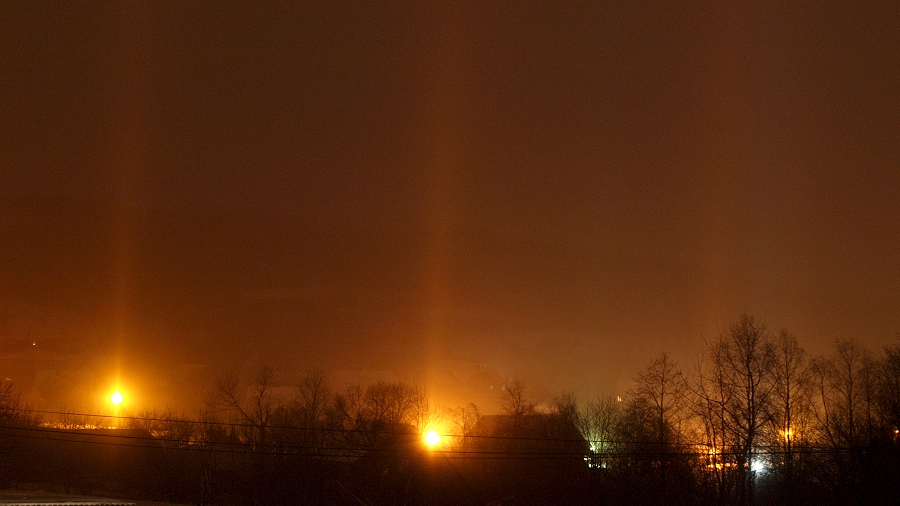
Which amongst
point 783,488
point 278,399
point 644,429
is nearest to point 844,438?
point 783,488

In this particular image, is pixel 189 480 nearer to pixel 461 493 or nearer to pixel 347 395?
pixel 347 395

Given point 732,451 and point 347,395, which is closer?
point 732,451

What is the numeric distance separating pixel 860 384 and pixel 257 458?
155 ft

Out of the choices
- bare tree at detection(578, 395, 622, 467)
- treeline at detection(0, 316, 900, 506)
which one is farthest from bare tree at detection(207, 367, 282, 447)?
bare tree at detection(578, 395, 622, 467)

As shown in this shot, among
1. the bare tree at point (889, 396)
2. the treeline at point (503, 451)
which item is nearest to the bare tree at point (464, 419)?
the treeline at point (503, 451)

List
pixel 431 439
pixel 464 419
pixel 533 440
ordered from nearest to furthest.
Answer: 1. pixel 431 439
2. pixel 533 440
3. pixel 464 419

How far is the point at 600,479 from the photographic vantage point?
175 feet

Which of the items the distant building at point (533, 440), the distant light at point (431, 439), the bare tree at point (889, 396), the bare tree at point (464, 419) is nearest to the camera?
the bare tree at point (889, 396)

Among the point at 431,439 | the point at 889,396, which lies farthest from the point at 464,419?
the point at 889,396

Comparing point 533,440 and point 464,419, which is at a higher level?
point 464,419

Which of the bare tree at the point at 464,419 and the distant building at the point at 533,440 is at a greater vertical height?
the bare tree at the point at 464,419

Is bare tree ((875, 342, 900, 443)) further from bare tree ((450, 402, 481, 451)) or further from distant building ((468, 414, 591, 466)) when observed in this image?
bare tree ((450, 402, 481, 451))

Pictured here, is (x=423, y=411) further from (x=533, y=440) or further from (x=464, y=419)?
(x=533, y=440)

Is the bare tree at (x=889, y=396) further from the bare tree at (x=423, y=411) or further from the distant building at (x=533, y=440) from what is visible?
the bare tree at (x=423, y=411)
